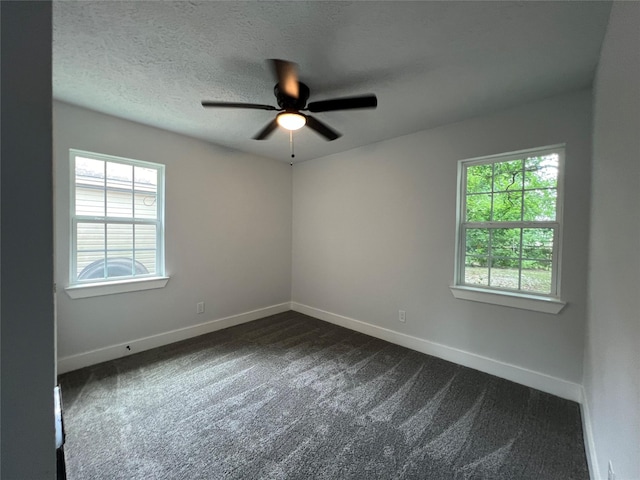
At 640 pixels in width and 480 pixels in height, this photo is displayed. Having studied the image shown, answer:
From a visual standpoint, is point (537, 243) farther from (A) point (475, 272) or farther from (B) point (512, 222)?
(A) point (475, 272)

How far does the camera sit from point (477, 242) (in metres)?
2.65

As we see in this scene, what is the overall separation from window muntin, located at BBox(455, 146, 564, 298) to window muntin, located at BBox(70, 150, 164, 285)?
3406mm

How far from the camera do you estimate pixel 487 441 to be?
1717 mm

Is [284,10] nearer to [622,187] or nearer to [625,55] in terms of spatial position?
[625,55]

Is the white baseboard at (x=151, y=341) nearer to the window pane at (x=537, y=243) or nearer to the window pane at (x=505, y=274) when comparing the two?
the window pane at (x=505, y=274)

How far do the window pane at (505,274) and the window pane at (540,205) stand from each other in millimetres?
426

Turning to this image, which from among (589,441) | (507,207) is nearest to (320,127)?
(507,207)

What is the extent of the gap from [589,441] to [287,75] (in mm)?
2927

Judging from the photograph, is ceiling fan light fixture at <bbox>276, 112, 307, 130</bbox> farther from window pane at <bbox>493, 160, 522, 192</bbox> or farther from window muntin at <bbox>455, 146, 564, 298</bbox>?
window pane at <bbox>493, 160, 522, 192</bbox>

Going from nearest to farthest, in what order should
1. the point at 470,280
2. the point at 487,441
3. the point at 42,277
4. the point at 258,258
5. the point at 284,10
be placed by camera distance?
the point at 42,277 < the point at 284,10 < the point at 487,441 < the point at 470,280 < the point at 258,258

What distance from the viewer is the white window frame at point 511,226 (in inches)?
86.5

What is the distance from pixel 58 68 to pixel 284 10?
170 cm

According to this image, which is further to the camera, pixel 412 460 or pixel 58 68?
pixel 58 68

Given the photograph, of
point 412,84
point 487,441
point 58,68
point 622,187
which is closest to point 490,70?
point 412,84
